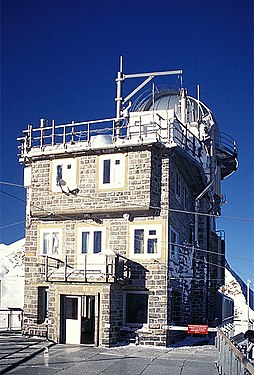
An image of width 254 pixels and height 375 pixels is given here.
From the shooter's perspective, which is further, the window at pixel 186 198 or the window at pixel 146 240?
the window at pixel 186 198

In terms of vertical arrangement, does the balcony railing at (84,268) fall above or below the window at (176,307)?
above

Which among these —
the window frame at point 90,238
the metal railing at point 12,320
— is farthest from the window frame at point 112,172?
the metal railing at point 12,320

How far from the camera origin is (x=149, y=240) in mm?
21891

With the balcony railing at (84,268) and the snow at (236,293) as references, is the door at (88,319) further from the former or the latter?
the snow at (236,293)

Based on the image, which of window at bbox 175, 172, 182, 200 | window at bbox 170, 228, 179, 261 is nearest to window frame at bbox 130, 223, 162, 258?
window at bbox 170, 228, 179, 261

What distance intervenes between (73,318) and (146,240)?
12.9ft

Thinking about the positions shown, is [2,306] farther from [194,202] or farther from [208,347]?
[208,347]

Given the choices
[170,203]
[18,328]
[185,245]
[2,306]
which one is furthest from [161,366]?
[2,306]

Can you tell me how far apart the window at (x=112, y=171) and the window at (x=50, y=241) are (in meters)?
2.83

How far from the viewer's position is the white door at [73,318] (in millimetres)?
21031

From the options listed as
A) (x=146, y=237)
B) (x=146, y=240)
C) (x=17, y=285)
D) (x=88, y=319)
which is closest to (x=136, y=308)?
(x=88, y=319)

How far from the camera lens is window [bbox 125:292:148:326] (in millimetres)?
21688

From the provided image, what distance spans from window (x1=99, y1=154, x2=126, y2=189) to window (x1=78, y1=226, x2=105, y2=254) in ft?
5.87

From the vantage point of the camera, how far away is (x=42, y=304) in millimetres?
23562
